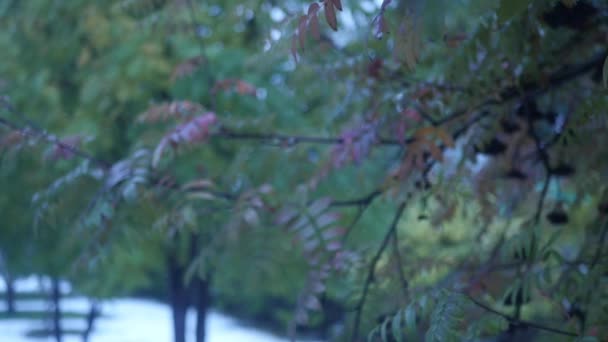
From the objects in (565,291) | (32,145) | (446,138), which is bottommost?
(565,291)

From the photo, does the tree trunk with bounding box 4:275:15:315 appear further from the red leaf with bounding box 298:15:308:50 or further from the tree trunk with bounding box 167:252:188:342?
the red leaf with bounding box 298:15:308:50

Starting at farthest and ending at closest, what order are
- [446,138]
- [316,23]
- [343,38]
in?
[343,38], [446,138], [316,23]

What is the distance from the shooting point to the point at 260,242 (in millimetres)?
4254

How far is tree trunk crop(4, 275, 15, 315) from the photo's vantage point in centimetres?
721

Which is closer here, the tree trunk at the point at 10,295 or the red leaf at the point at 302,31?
the red leaf at the point at 302,31

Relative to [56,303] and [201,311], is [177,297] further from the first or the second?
[56,303]

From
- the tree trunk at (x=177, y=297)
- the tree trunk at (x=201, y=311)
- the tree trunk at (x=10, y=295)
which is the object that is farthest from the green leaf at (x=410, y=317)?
the tree trunk at (x=10, y=295)

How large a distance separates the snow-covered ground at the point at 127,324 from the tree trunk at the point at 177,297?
19 cm

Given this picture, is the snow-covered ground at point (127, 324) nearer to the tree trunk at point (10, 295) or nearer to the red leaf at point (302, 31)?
the tree trunk at point (10, 295)

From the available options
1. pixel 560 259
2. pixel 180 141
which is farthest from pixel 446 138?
pixel 180 141

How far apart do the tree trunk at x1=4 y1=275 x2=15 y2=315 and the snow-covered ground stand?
71mm

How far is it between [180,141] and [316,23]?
147 centimetres

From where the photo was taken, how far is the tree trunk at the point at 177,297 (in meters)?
6.60

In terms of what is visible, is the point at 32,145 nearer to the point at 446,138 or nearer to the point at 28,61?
the point at 446,138
